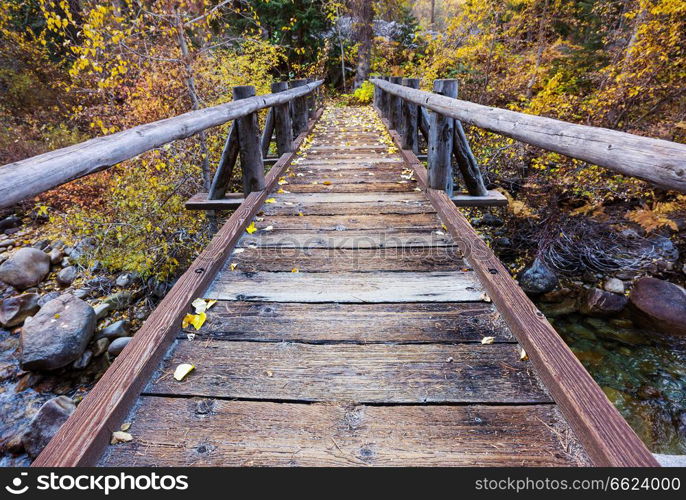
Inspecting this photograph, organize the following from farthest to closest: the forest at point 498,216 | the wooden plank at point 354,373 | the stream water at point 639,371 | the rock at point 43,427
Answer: the forest at point 498,216 → the stream water at point 639,371 → the rock at point 43,427 → the wooden plank at point 354,373

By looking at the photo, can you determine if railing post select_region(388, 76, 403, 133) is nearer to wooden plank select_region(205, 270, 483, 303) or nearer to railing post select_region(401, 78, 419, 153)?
railing post select_region(401, 78, 419, 153)

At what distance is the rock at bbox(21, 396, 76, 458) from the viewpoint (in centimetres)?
336

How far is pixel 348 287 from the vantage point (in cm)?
221

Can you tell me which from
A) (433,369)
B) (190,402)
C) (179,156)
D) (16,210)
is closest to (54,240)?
(16,210)

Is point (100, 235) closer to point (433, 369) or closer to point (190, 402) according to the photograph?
point (190, 402)

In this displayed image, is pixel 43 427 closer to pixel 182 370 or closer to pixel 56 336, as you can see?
pixel 56 336

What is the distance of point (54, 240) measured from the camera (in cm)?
708

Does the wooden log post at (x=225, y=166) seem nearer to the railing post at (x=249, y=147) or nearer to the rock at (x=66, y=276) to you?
the railing post at (x=249, y=147)

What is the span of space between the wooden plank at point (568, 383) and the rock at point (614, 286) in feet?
15.1

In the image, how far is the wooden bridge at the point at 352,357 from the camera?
1.19 metres

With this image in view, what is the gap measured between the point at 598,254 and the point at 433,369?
5.93 metres

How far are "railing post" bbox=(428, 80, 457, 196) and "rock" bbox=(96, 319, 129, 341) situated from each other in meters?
4.74

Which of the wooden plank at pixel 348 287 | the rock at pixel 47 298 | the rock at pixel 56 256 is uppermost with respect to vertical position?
the wooden plank at pixel 348 287

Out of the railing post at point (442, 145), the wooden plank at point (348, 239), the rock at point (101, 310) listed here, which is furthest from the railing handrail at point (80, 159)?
the rock at point (101, 310)
